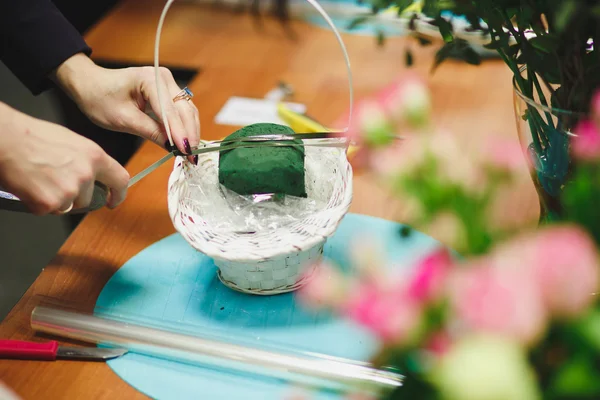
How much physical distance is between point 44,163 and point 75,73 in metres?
0.28

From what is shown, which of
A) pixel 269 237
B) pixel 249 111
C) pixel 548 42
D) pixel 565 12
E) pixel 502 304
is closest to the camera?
pixel 502 304

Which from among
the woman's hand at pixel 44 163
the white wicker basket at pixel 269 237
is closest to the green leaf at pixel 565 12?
the white wicker basket at pixel 269 237

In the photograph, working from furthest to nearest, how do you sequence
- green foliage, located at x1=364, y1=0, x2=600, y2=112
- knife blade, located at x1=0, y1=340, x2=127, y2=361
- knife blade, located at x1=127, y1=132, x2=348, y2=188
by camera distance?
knife blade, located at x1=127, y1=132, x2=348, y2=188 < knife blade, located at x1=0, y1=340, x2=127, y2=361 < green foliage, located at x1=364, y1=0, x2=600, y2=112

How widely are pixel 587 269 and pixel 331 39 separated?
124cm

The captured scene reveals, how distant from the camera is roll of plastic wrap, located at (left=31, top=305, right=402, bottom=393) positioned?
60 cm

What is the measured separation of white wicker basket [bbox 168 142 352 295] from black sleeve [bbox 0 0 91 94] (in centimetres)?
26

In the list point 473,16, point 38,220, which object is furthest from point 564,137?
point 38,220

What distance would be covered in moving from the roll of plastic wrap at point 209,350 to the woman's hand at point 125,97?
0.27 metres

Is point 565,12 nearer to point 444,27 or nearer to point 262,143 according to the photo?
point 444,27

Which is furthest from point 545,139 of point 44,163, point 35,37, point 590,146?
point 35,37

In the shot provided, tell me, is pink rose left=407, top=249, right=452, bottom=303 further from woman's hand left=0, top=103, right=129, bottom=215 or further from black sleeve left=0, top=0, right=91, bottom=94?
black sleeve left=0, top=0, right=91, bottom=94

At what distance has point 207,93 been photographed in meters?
1.20

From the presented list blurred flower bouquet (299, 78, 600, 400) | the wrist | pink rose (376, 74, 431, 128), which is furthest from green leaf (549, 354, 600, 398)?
the wrist

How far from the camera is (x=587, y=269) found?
233 mm
